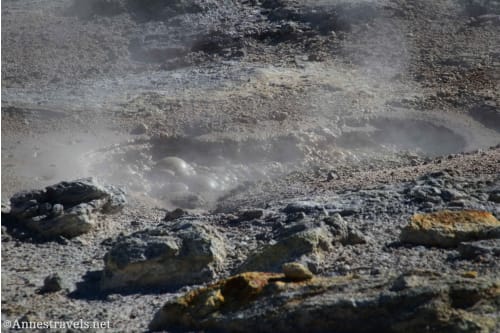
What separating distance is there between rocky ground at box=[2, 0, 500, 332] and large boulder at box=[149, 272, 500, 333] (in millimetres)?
12

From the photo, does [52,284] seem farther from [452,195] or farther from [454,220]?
[452,195]

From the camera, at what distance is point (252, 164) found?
1026 centimetres

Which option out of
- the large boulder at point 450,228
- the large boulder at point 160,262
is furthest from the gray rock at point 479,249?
the large boulder at point 160,262

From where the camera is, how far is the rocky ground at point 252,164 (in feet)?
18.2

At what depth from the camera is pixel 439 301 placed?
196 inches

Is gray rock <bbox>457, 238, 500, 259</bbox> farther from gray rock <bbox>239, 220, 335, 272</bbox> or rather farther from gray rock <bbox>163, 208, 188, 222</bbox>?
gray rock <bbox>163, 208, 188, 222</bbox>

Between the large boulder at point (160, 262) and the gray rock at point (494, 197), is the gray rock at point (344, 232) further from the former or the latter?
the gray rock at point (494, 197)

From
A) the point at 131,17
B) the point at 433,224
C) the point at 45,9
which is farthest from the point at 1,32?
the point at 433,224

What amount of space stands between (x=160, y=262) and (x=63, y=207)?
1622 mm

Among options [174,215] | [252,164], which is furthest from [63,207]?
[252,164]

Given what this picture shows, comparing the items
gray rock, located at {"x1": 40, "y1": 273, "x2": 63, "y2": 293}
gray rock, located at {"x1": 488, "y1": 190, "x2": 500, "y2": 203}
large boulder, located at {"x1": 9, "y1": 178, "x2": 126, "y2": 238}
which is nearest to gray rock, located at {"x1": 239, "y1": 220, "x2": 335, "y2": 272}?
A: gray rock, located at {"x1": 40, "y1": 273, "x2": 63, "y2": 293}

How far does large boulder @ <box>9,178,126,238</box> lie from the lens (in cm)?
743

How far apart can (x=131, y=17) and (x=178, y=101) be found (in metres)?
4.24

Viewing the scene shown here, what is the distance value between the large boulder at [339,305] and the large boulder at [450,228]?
1091 millimetres
